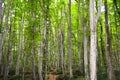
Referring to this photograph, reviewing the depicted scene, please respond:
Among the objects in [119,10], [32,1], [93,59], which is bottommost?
[93,59]

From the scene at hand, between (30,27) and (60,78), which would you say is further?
(60,78)

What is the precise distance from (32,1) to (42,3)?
115 centimetres

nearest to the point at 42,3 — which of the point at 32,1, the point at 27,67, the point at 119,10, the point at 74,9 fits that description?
the point at 32,1

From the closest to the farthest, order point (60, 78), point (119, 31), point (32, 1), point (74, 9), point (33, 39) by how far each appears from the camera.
A: point (33, 39) → point (32, 1) → point (60, 78) → point (119, 31) → point (74, 9)

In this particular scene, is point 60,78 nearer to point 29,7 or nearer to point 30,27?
point 30,27

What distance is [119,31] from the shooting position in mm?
20031

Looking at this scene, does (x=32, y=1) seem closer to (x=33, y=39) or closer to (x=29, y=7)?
(x=29, y=7)

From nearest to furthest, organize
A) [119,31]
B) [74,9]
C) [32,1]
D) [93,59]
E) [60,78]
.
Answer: [93,59] < [32,1] < [60,78] < [119,31] < [74,9]

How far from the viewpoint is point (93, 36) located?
7832 mm

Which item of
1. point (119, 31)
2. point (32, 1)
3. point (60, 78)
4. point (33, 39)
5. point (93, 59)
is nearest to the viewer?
point (93, 59)

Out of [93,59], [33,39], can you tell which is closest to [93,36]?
[93,59]

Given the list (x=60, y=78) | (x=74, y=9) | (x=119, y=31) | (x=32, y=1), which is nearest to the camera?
(x=32, y=1)

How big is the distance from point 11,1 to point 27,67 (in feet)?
48.5

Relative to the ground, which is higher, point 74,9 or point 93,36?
point 74,9
